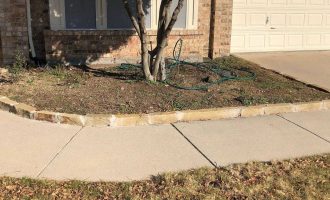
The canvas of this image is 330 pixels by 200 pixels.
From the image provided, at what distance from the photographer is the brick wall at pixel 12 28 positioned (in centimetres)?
848

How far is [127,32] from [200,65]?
5.42 feet

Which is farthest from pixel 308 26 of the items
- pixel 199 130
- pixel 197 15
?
pixel 199 130

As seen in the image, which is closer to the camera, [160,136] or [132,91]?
[160,136]

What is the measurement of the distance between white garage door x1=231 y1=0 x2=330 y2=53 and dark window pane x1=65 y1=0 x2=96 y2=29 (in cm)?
358

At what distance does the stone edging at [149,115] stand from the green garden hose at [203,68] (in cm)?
113

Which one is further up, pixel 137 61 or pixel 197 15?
pixel 197 15

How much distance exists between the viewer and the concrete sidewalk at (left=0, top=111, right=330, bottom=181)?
463cm

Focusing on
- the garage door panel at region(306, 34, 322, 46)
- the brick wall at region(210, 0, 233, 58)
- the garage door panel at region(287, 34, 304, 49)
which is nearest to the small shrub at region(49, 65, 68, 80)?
the brick wall at region(210, 0, 233, 58)

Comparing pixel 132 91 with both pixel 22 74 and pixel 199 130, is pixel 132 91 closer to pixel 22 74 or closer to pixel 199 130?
pixel 199 130

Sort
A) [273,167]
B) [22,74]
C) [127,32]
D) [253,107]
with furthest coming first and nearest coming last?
[127,32], [22,74], [253,107], [273,167]

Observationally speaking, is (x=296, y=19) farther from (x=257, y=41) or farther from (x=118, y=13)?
(x=118, y=13)

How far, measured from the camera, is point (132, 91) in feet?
23.0

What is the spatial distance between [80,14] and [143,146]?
177 inches

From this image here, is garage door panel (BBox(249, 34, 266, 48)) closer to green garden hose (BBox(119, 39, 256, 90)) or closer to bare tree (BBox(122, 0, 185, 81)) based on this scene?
green garden hose (BBox(119, 39, 256, 90))
